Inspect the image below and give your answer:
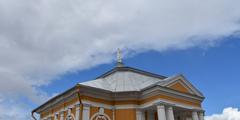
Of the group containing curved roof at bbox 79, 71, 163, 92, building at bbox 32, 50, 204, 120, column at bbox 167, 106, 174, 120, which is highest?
curved roof at bbox 79, 71, 163, 92

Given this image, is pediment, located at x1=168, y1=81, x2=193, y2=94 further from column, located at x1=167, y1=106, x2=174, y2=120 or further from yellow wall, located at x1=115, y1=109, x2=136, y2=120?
yellow wall, located at x1=115, y1=109, x2=136, y2=120

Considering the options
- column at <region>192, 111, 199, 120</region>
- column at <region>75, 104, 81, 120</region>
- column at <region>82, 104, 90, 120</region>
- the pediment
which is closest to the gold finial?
the pediment

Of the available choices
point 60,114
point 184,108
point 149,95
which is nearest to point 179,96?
point 184,108

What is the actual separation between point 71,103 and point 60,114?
6.32 ft

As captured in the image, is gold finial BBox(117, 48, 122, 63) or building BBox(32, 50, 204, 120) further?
gold finial BBox(117, 48, 122, 63)

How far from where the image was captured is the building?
18.4m

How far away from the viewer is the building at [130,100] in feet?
60.2

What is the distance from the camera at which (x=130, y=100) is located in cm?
1934

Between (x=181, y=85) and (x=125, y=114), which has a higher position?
(x=181, y=85)

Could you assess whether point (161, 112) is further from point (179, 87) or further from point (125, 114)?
point (179, 87)

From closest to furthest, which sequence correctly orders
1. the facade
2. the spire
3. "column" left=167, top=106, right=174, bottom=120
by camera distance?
"column" left=167, top=106, right=174, bottom=120 → the facade → the spire

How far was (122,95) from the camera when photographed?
64.0ft

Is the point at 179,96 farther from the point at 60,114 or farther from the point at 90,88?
the point at 60,114

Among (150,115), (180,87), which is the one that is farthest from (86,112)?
(180,87)
